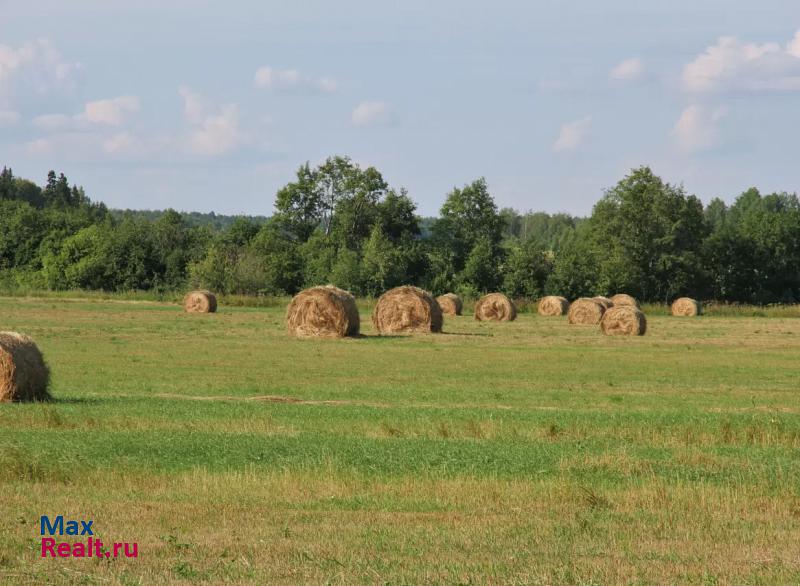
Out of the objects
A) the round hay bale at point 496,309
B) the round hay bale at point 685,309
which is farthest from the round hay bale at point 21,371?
the round hay bale at point 685,309

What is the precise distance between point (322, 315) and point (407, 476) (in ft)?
94.3

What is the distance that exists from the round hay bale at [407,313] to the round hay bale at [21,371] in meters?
25.5

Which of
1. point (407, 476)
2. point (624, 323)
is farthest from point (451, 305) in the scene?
point (407, 476)

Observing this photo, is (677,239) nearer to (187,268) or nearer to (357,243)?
(357,243)

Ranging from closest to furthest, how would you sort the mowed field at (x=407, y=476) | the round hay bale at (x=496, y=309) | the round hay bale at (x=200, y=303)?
1. the mowed field at (x=407, y=476)
2. the round hay bale at (x=496, y=309)
3. the round hay bale at (x=200, y=303)

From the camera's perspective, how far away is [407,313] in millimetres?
45500

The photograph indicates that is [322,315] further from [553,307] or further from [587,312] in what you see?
[553,307]

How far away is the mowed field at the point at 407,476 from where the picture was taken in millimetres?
9242

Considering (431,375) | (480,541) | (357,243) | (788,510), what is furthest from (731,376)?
(357,243)

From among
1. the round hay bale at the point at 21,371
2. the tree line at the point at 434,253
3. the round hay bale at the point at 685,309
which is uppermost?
the tree line at the point at 434,253

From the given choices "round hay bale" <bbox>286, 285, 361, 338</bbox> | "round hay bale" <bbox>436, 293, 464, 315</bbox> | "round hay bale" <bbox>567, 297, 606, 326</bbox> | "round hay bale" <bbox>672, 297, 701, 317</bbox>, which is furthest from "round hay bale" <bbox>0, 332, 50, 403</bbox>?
"round hay bale" <bbox>672, 297, 701, 317</bbox>

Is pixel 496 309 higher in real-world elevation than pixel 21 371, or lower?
higher

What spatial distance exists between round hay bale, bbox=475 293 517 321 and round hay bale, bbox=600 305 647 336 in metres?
11.2

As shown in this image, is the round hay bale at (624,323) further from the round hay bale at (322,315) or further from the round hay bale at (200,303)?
the round hay bale at (200,303)
